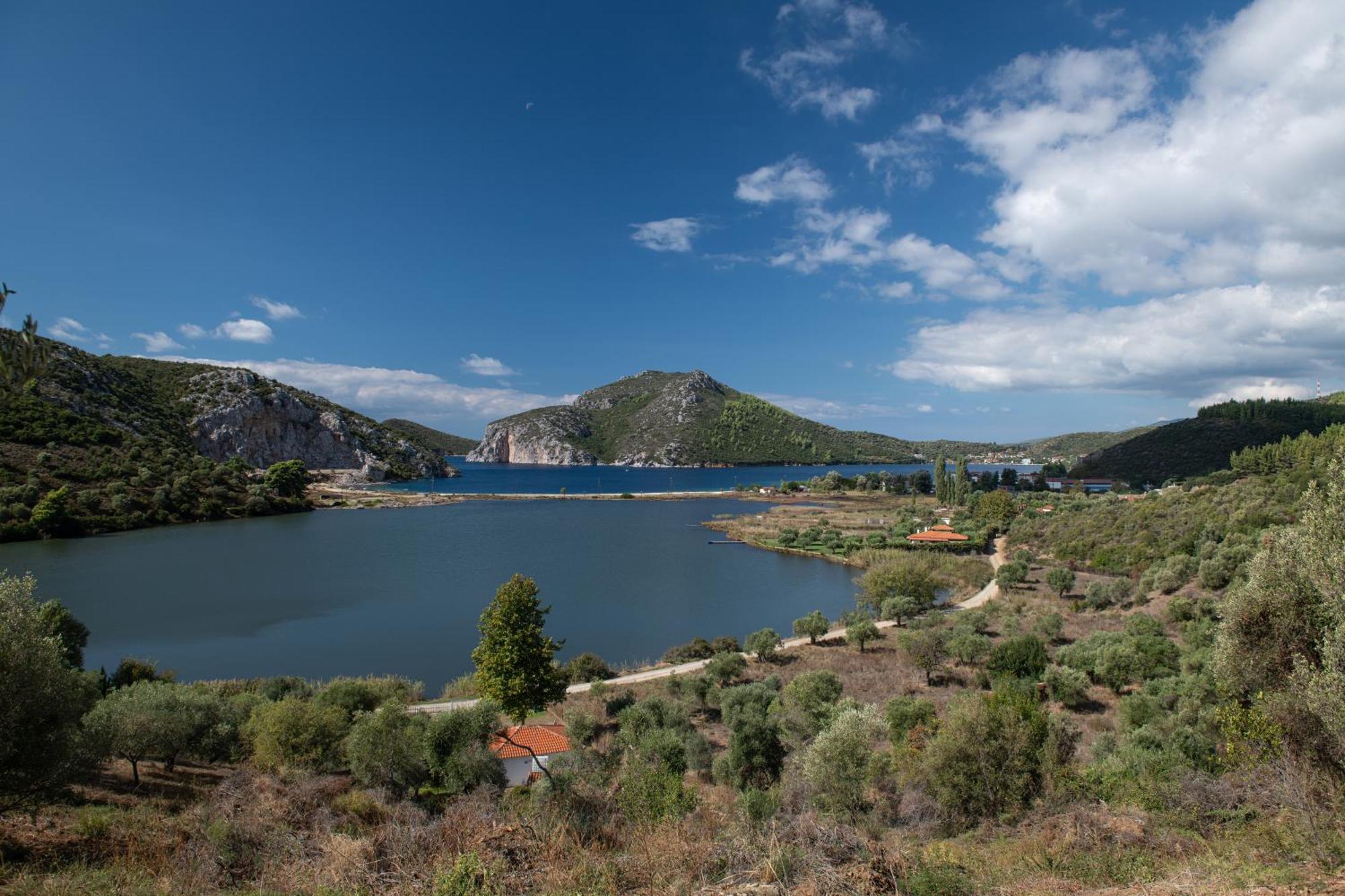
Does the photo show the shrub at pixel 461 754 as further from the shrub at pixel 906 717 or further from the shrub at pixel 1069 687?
the shrub at pixel 1069 687

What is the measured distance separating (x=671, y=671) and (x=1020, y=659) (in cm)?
1222

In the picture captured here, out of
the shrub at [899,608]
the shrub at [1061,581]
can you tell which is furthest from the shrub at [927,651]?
the shrub at [1061,581]

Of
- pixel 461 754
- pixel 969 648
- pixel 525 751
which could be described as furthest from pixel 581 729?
pixel 969 648

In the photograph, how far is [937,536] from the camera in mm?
52406

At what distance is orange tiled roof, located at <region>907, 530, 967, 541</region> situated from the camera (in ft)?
171

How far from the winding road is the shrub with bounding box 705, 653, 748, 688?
3.45ft

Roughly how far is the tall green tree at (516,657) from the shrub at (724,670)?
21.6 feet

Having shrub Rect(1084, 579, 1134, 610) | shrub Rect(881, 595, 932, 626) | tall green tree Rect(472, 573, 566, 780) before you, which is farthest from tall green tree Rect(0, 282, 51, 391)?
shrub Rect(1084, 579, 1134, 610)

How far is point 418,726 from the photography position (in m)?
12.6

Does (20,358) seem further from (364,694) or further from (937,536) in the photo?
(937,536)

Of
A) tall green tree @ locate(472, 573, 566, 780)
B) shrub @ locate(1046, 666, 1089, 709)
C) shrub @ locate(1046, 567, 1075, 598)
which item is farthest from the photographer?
shrub @ locate(1046, 567, 1075, 598)

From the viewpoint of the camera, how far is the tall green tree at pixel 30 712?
22.6 ft

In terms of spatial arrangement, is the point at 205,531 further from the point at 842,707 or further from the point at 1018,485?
the point at 1018,485

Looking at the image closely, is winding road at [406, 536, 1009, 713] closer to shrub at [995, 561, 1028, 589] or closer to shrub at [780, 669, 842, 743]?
shrub at [995, 561, 1028, 589]
